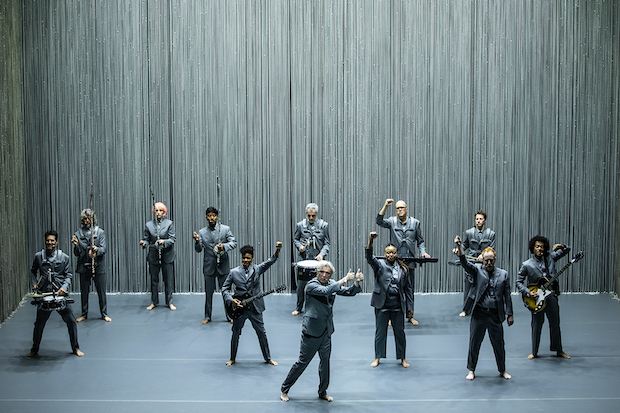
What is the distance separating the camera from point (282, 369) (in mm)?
6789

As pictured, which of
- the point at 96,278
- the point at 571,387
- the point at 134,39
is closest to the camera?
the point at 571,387

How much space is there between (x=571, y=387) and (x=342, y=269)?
12.9 ft

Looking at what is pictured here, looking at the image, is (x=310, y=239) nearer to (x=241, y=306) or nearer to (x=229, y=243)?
(x=229, y=243)

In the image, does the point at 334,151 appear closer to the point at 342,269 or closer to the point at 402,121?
the point at 402,121

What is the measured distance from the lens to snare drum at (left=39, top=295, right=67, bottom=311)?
6918 millimetres

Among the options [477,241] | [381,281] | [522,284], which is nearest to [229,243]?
[381,281]

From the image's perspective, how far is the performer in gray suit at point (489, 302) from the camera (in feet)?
20.7

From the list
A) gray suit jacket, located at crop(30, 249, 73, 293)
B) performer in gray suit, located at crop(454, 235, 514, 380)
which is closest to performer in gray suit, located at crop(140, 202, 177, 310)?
gray suit jacket, located at crop(30, 249, 73, 293)

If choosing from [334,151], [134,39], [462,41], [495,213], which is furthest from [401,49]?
[134,39]

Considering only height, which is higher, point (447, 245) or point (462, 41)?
point (462, 41)

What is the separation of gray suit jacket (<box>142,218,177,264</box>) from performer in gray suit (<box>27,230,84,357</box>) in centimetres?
156

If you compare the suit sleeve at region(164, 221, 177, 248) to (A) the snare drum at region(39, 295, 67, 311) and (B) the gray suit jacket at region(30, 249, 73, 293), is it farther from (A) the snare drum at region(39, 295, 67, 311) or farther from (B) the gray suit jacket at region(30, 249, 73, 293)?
(A) the snare drum at region(39, 295, 67, 311)

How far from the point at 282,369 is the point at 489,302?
2.17 metres

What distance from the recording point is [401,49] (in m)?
9.45
